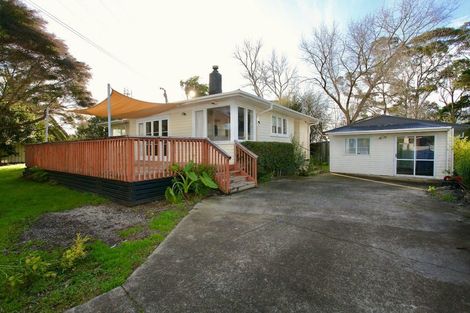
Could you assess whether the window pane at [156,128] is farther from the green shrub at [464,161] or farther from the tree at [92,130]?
the green shrub at [464,161]

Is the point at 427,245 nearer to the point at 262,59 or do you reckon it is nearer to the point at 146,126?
the point at 146,126

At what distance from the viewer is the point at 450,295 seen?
A: 7.68ft

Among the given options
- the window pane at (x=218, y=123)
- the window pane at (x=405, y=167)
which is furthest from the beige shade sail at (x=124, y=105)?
the window pane at (x=405, y=167)

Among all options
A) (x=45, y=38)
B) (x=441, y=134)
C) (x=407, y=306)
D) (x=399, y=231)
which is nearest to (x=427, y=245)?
(x=399, y=231)

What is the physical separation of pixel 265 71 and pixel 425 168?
66.9 feet

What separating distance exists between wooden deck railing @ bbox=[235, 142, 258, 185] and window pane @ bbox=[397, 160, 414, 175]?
738 centimetres

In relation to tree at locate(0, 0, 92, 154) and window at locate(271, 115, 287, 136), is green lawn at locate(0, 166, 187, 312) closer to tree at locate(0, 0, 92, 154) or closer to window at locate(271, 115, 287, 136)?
window at locate(271, 115, 287, 136)

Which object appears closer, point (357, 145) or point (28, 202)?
point (28, 202)

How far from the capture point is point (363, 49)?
20.5m

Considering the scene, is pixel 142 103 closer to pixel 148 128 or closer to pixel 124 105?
pixel 124 105

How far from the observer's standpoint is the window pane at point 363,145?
12203mm

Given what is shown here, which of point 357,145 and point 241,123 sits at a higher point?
point 241,123

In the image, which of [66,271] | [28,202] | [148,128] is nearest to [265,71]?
[148,128]

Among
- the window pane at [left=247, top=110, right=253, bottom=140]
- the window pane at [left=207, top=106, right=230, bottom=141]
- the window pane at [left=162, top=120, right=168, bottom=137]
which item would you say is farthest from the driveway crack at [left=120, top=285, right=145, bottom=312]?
the window pane at [left=162, top=120, right=168, bottom=137]
